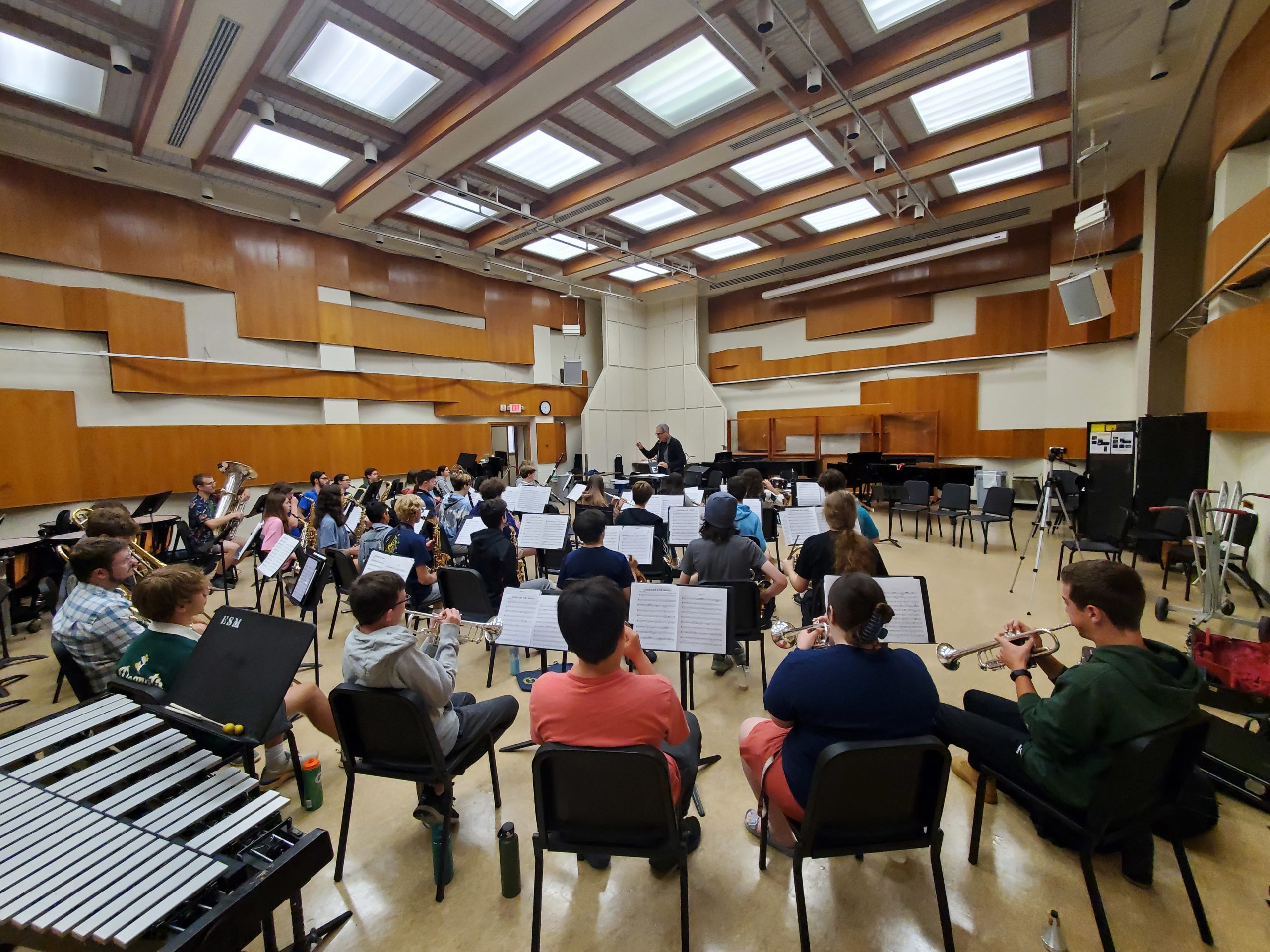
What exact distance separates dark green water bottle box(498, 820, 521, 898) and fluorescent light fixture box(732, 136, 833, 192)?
7834 millimetres

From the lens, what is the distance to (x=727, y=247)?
428 inches

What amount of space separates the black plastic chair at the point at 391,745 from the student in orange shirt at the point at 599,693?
0.55 m

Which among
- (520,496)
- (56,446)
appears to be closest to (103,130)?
(56,446)

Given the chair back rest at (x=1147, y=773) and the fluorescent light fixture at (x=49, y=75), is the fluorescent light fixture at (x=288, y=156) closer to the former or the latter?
the fluorescent light fixture at (x=49, y=75)

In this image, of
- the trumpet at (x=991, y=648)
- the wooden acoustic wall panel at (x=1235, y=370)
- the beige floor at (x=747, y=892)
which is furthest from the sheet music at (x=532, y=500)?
the wooden acoustic wall panel at (x=1235, y=370)

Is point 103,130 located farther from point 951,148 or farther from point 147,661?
point 951,148

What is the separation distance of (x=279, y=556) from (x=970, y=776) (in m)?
4.70

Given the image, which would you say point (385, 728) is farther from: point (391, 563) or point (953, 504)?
point (953, 504)

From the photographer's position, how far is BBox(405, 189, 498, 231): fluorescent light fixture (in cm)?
810

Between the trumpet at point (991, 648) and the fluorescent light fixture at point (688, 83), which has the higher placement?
the fluorescent light fixture at point (688, 83)

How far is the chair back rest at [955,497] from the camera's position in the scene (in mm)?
7777

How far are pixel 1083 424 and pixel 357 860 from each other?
37.9ft

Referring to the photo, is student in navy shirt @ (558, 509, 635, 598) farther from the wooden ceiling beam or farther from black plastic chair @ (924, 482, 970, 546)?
black plastic chair @ (924, 482, 970, 546)

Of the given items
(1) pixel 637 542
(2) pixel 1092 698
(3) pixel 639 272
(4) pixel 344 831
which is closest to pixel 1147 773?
(2) pixel 1092 698
